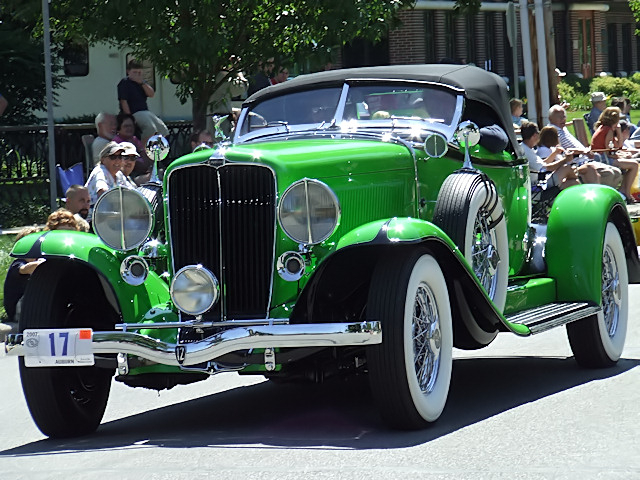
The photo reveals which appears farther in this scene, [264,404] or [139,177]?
[139,177]

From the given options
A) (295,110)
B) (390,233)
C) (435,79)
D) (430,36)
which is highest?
(430,36)

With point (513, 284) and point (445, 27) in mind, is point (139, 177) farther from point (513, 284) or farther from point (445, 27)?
point (445, 27)

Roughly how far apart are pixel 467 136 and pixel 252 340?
225 cm

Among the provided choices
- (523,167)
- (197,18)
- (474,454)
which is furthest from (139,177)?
(474,454)

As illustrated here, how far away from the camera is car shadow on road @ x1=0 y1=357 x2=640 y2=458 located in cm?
656

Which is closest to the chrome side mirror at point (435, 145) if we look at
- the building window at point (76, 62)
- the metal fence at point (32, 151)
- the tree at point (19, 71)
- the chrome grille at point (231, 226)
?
the chrome grille at point (231, 226)

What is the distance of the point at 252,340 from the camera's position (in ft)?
20.9

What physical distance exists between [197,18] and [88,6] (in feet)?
4.09

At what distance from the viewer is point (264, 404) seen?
786 centimetres

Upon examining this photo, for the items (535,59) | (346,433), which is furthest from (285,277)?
(535,59)

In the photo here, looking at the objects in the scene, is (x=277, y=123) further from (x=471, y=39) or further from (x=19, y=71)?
(x=471, y=39)

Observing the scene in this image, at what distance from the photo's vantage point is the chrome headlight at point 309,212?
6727 millimetres

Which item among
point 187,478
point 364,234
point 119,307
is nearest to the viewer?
point 187,478

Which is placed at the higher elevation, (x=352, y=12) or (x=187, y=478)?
(x=352, y=12)
